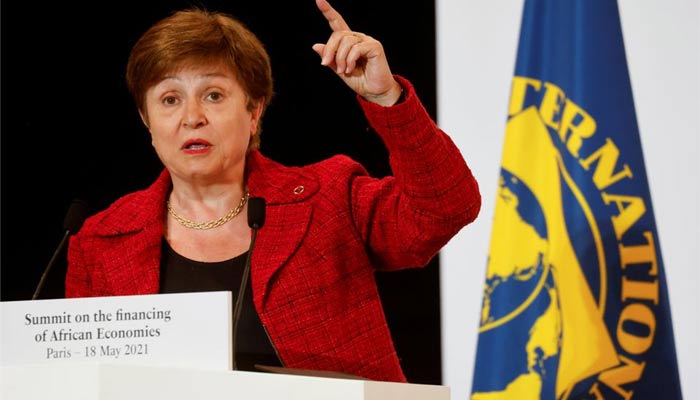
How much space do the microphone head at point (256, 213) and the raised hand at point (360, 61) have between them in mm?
296

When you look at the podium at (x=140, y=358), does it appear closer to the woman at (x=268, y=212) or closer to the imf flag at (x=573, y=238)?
the woman at (x=268, y=212)

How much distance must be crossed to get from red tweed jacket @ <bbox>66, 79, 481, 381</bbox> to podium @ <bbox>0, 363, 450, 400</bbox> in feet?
2.24

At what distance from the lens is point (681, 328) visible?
97.7 inches

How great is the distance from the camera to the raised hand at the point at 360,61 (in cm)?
173

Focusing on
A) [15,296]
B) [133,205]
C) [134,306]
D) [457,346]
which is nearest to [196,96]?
[133,205]

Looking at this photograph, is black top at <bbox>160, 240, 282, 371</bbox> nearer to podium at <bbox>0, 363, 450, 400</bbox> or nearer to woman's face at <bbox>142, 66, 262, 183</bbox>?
woman's face at <bbox>142, 66, 262, 183</bbox>

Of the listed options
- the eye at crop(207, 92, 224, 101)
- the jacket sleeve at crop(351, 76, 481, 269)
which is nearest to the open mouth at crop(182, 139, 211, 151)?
the eye at crop(207, 92, 224, 101)

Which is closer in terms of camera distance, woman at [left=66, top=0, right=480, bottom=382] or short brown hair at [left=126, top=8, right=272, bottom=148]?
woman at [left=66, top=0, right=480, bottom=382]

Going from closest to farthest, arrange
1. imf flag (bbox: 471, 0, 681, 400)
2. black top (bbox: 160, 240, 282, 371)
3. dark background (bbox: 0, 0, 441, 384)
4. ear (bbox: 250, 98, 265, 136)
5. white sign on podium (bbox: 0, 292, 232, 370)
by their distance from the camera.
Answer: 1. white sign on podium (bbox: 0, 292, 232, 370)
2. black top (bbox: 160, 240, 282, 371)
3. ear (bbox: 250, 98, 265, 136)
4. imf flag (bbox: 471, 0, 681, 400)
5. dark background (bbox: 0, 0, 441, 384)

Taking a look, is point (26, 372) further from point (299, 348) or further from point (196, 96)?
point (196, 96)

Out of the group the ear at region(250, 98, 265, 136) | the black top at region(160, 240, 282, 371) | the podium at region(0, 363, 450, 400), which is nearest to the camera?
the podium at region(0, 363, 450, 400)

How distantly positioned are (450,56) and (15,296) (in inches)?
64.1

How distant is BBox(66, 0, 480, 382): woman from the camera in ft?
6.24

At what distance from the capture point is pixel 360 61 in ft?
6.04
